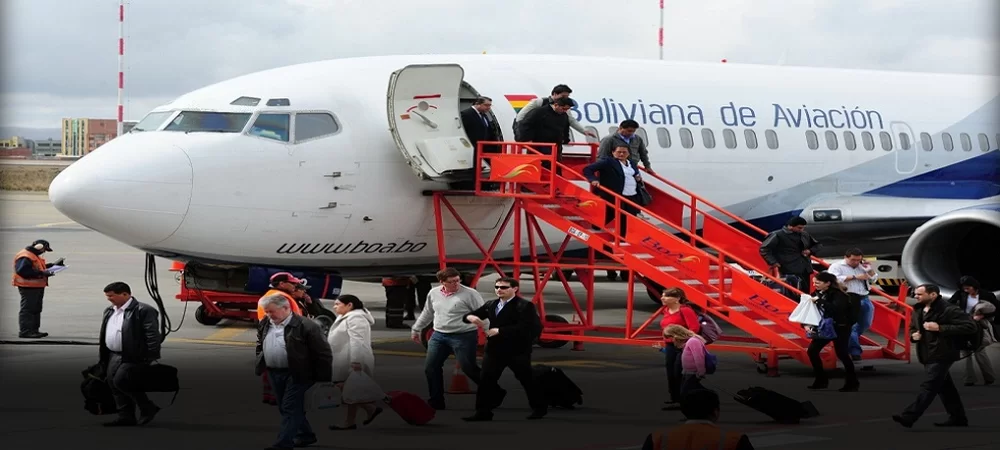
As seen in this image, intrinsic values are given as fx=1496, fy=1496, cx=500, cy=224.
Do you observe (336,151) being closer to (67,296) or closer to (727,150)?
(727,150)

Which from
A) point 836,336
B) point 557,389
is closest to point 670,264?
point 836,336

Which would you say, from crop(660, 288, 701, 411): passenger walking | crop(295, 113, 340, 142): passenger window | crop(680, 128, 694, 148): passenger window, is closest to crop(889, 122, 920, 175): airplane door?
crop(680, 128, 694, 148): passenger window

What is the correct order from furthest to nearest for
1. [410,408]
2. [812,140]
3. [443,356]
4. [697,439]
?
[812,140]
[443,356]
[410,408]
[697,439]

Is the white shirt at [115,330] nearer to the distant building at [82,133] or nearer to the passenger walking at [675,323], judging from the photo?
the passenger walking at [675,323]

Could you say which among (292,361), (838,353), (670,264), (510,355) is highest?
(670,264)

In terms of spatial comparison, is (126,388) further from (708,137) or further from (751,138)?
(751,138)

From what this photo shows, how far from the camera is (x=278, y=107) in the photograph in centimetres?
1936

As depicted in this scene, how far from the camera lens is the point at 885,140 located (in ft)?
82.1

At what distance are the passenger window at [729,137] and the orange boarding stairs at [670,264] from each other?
7.91 feet

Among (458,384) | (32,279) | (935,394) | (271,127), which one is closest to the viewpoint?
(935,394)

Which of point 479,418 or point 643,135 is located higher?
point 643,135

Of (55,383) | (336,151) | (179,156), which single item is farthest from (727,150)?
(55,383)

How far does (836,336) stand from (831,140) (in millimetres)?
7811

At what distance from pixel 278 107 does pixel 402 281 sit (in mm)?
4627
